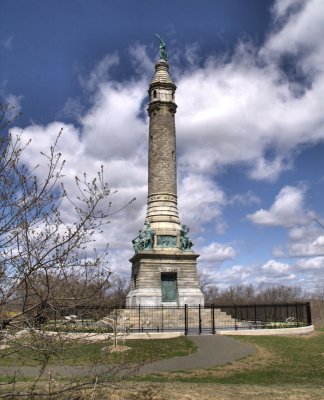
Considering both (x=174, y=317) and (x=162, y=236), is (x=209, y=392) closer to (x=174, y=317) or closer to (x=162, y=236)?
(x=174, y=317)

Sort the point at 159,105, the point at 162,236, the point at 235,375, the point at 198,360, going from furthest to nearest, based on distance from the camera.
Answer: the point at 159,105 → the point at 162,236 → the point at 198,360 → the point at 235,375

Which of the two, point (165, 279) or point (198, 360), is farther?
point (165, 279)

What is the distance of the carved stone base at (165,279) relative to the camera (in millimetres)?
28969

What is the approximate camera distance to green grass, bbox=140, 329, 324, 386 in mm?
11031

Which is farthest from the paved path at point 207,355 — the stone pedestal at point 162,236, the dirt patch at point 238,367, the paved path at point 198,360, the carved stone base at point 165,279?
the stone pedestal at point 162,236

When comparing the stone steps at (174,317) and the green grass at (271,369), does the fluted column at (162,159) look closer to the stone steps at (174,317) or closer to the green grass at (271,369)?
the stone steps at (174,317)

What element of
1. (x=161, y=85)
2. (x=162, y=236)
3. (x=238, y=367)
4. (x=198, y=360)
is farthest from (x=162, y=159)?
(x=238, y=367)

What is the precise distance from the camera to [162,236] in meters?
30.9

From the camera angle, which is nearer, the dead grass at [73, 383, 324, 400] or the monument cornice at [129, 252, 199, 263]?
the dead grass at [73, 383, 324, 400]

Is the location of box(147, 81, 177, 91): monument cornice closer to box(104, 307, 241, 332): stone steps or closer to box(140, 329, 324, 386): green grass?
box(104, 307, 241, 332): stone steps

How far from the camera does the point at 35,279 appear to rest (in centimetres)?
536

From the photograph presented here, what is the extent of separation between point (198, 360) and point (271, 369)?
2.52 m

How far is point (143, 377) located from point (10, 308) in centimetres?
673

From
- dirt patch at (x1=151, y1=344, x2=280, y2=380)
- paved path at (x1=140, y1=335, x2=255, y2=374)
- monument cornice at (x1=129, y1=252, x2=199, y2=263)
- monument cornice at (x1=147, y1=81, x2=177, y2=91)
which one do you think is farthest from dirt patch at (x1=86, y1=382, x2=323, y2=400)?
monument cornice at (x1=147, y1=81, x2=177, y2=91)
